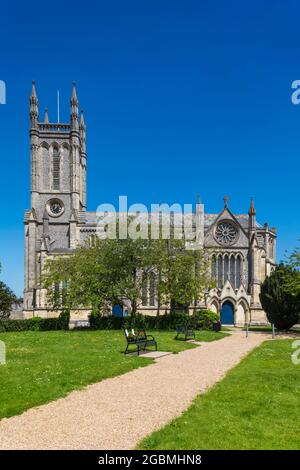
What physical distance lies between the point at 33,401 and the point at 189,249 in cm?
2505

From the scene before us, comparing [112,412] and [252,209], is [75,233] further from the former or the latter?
[112,412]

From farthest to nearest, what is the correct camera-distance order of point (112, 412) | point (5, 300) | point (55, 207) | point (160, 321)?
point (55, 207)
point (5, 300)
point (160, 321)
point (112, 412)

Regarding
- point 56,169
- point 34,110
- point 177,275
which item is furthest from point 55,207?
point 177,275

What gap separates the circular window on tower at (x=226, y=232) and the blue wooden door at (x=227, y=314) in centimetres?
830

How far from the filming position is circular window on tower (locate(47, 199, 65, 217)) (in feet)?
185

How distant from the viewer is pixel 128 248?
2897 cm

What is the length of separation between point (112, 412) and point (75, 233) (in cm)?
4690

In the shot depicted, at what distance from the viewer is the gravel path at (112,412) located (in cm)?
617

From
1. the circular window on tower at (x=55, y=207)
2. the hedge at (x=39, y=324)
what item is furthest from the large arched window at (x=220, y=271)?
the circular window on tower at (x=55, y=207)

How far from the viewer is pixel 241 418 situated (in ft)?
23.5

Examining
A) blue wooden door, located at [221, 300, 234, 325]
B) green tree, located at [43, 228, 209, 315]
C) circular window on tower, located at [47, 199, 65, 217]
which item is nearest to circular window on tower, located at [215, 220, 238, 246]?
blue wooden door, located at [221, 300, 234, 325]

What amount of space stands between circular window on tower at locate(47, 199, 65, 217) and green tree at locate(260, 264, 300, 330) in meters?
34.7

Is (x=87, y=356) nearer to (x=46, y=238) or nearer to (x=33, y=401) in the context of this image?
(x=33, y=401)

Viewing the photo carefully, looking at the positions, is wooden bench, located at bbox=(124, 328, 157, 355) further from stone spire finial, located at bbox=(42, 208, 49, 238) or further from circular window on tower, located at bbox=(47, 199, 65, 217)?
circular window on tower, located at bbox=(47, 199, 65, 217)
